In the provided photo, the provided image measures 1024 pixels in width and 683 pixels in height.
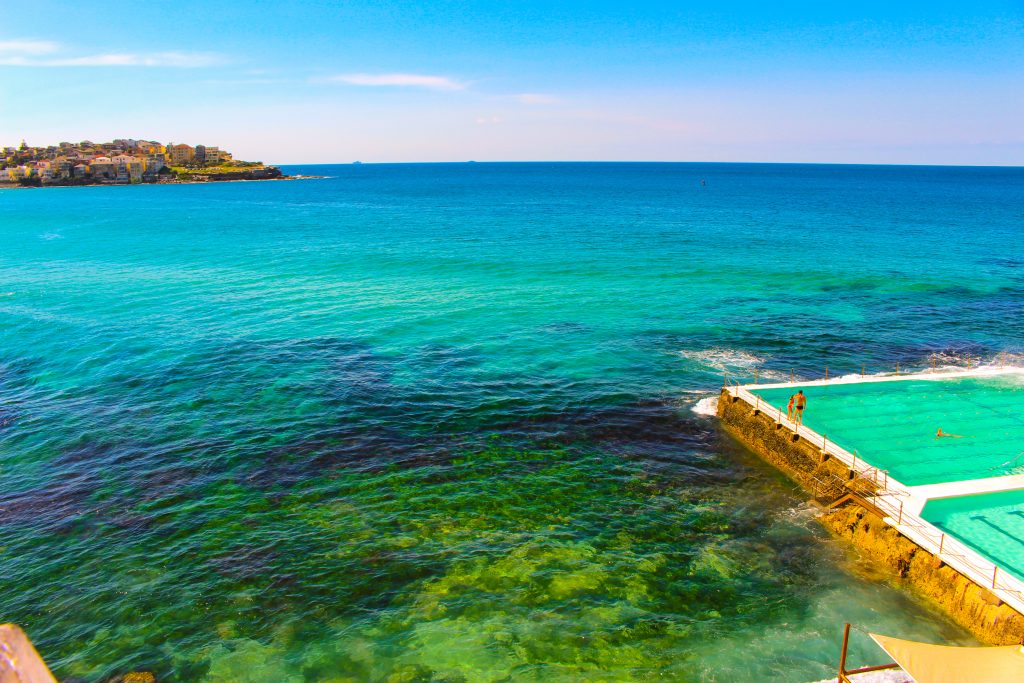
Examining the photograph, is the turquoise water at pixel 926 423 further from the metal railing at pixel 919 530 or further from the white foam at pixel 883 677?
the white foam at pixel 883 677

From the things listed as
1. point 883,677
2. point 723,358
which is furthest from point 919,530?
point 723,358

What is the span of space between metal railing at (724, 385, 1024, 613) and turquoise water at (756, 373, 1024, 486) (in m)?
1.16

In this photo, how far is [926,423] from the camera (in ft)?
93.8

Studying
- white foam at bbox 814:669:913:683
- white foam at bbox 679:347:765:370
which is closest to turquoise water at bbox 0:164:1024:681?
white foam at bbox 679:347:765:370

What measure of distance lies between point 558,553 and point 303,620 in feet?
27.4

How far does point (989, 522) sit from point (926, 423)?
850 cm

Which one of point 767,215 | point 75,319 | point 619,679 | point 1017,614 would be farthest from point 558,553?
point 767,215

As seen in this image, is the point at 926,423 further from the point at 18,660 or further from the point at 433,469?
the point at 18,660

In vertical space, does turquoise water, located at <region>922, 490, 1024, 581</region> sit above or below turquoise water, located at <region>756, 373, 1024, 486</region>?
below

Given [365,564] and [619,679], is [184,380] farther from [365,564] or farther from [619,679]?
[619,679]

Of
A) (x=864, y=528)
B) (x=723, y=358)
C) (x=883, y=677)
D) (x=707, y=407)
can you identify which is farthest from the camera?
(x=723, y=358)

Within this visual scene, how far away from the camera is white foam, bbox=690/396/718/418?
107 feet

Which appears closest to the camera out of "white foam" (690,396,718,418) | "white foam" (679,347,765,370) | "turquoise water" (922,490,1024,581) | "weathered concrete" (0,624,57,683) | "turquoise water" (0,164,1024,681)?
"weathered concrete" (0,624,57,683)

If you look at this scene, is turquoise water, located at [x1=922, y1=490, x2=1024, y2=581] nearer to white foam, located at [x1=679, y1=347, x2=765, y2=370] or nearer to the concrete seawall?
the concrete seawall
